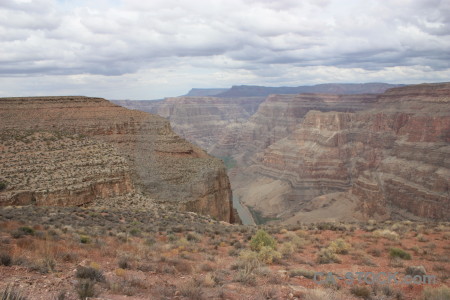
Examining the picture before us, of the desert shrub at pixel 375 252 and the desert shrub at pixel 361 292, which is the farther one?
the desert shrub at pixel 375 252

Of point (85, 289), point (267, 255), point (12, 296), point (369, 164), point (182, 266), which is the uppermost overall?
point (12, 296)

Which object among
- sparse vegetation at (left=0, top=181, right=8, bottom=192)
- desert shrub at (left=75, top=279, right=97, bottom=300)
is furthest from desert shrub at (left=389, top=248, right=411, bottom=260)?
sparse vegetation at (left=0, top=181, right=8, bottom=192)

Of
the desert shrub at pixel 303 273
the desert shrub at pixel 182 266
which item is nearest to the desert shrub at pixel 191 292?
the desert shrub at pixel 182 266

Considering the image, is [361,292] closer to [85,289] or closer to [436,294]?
[436,294]

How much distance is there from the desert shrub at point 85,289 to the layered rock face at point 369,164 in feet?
198

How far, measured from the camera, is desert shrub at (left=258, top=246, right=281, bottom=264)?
13.4 m

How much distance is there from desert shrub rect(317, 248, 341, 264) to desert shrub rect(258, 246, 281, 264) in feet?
5.23

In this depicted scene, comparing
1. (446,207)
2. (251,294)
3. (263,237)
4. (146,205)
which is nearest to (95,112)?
(146,205)

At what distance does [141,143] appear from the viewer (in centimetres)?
4172

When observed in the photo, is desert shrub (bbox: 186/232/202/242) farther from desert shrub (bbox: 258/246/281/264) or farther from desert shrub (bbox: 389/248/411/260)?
desert shrub (bbox: 389/248/411/260)

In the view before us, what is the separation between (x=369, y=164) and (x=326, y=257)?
3265 inches

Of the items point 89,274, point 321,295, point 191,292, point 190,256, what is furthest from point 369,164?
point 89,274

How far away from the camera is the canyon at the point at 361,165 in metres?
64.6

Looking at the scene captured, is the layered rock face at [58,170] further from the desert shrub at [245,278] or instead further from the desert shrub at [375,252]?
the desert shrub at [375,252]
